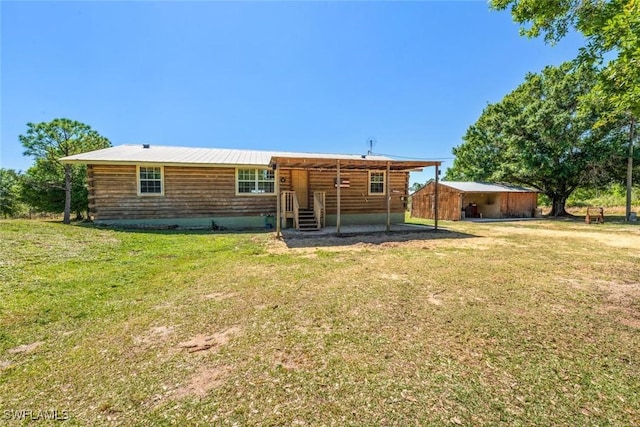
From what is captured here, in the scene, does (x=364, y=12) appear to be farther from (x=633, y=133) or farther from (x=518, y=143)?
(x=633, y=133)

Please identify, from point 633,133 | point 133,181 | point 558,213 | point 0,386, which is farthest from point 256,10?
point 558,213

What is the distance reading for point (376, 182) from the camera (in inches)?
568

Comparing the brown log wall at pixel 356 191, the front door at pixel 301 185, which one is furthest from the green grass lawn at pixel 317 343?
the brown log wall at pixel 356 191

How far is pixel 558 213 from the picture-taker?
2233 centimetres

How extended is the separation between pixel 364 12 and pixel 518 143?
17.6m

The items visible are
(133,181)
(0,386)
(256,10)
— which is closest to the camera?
(0,386)

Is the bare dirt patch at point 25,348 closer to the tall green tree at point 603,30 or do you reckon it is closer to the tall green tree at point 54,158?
the tall green tree at point 603,30

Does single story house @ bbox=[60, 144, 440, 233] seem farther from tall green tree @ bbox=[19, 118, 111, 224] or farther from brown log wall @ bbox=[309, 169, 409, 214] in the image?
tall green tree @ bbox=[19, 118, 111, 224]

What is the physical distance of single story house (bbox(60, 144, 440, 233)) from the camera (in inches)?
447

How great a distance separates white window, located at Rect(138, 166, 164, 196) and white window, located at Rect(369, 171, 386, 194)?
978 cm

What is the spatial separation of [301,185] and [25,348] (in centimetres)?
1113

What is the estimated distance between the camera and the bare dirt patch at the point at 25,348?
2.71 meters

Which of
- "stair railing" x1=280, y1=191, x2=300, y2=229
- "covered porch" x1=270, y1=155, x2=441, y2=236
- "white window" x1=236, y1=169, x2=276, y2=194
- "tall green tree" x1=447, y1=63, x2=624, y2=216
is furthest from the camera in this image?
"tall green tree" x1=447, y1=63, x2=624, y2=216

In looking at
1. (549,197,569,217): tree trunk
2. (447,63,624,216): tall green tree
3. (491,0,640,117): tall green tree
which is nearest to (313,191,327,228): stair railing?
(491,0,640,117): tall green tree
